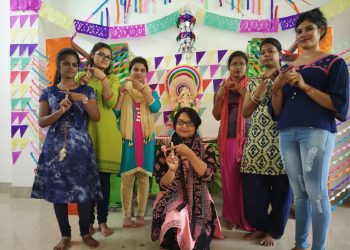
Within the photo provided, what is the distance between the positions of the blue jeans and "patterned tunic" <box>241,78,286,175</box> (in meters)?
0.40

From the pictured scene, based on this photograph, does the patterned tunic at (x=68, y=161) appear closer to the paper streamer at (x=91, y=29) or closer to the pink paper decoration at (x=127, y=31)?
the paper streamer at (x=91, y=29)

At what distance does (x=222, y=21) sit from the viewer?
11.2ft

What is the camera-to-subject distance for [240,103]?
2.34m

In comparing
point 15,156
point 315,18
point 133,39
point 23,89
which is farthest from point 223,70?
point 15,156

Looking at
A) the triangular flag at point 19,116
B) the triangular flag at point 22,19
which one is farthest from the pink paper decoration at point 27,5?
the triangular flag at point 19,116

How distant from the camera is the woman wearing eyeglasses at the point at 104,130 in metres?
2.17

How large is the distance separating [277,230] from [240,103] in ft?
3.19

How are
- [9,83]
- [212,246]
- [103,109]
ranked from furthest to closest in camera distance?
[9,83] < [103,109] < [212,246]

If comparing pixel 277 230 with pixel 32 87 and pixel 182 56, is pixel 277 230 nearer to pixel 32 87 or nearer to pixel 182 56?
pixel 182 56

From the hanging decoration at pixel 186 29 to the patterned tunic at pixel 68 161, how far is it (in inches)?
67.1

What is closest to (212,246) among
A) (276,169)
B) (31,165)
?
(276,169)

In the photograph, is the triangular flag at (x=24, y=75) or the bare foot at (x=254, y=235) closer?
the bare foot at (x=254, y=235)

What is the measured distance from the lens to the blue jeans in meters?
1.52

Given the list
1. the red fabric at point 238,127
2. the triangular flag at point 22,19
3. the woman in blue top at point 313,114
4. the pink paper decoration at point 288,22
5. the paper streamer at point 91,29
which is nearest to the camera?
the woman in blue top at point 313,114
